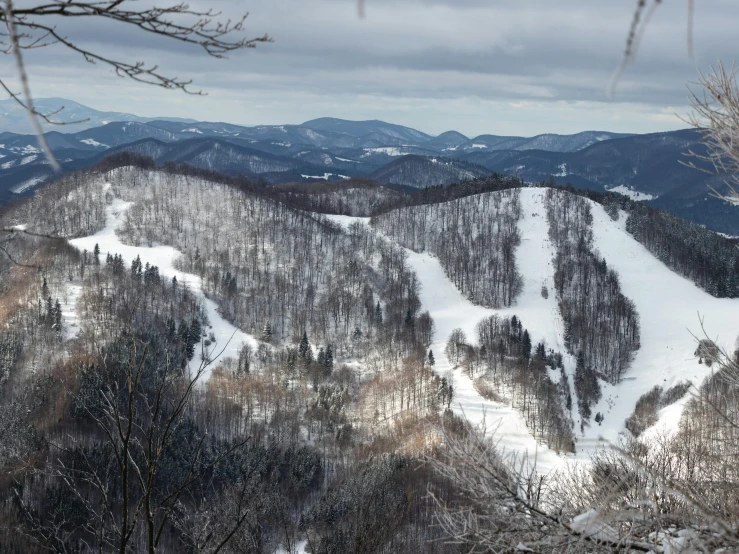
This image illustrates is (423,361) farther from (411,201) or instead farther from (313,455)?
(411,201)

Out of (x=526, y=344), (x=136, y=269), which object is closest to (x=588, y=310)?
(x=526, y=344)

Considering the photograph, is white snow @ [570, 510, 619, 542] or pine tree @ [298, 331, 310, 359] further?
pine tree @ [298, 331, 310, 359]

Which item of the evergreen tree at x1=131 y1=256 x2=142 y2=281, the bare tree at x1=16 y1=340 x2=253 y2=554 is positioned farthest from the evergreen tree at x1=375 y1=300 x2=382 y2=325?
the bare tree at x1=16 y1=340 x2=253 y2=554

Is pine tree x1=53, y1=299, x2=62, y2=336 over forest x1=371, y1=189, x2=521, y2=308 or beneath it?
beneath

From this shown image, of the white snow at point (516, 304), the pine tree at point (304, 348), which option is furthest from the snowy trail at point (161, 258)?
the white snow at point (516, 304)

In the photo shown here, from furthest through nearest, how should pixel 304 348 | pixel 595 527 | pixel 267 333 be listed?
pixel 267 333 < pixel 304 348 < pixel 595 527

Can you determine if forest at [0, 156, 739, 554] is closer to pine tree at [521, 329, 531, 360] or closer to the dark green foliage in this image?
pine tree at [521, 329, 531, 360]

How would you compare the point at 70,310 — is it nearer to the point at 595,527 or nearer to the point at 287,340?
the point at 287,340
